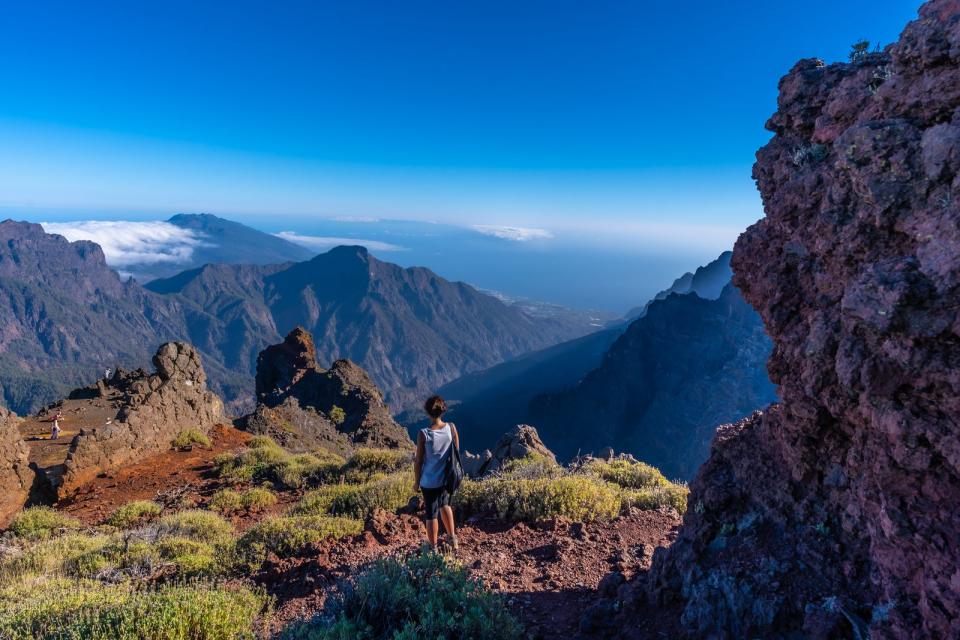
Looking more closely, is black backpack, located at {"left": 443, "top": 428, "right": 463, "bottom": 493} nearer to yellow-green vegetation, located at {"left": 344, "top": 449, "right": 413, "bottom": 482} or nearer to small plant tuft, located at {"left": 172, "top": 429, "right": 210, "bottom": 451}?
yellow-green vegetation, located at {"left": 344, "top": 449, "right": 413, "bottom": 482}

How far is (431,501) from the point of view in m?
5.84

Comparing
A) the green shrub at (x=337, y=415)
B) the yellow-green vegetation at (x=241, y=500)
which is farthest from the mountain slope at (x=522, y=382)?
the yellow-green vegetation at (x=241, y=500)

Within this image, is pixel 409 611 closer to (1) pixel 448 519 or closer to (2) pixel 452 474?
(2) pixel 452 474

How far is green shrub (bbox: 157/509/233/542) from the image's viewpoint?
804cm

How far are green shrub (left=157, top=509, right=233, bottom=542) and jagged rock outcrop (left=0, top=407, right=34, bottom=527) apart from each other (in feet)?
13.7

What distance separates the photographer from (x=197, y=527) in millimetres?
8336

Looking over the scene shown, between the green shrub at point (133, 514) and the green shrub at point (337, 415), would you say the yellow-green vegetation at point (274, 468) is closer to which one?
the green shrub at point (133, 514)

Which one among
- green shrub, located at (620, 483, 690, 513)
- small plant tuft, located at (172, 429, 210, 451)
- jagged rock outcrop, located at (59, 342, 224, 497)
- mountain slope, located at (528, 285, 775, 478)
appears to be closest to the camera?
green shrub, located at (620, 483, 690, 513)

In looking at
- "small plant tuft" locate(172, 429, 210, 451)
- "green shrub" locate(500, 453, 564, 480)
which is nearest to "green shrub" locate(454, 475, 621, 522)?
"green shrub" locate(500, 453, 564, 480)

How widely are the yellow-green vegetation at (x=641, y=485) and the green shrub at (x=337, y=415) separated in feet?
87.4

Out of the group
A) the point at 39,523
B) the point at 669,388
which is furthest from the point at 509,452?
the point at 669,388

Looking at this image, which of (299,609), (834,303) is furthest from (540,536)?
(834,303)

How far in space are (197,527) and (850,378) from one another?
30.5 feet

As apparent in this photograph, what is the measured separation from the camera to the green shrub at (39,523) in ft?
29.4
